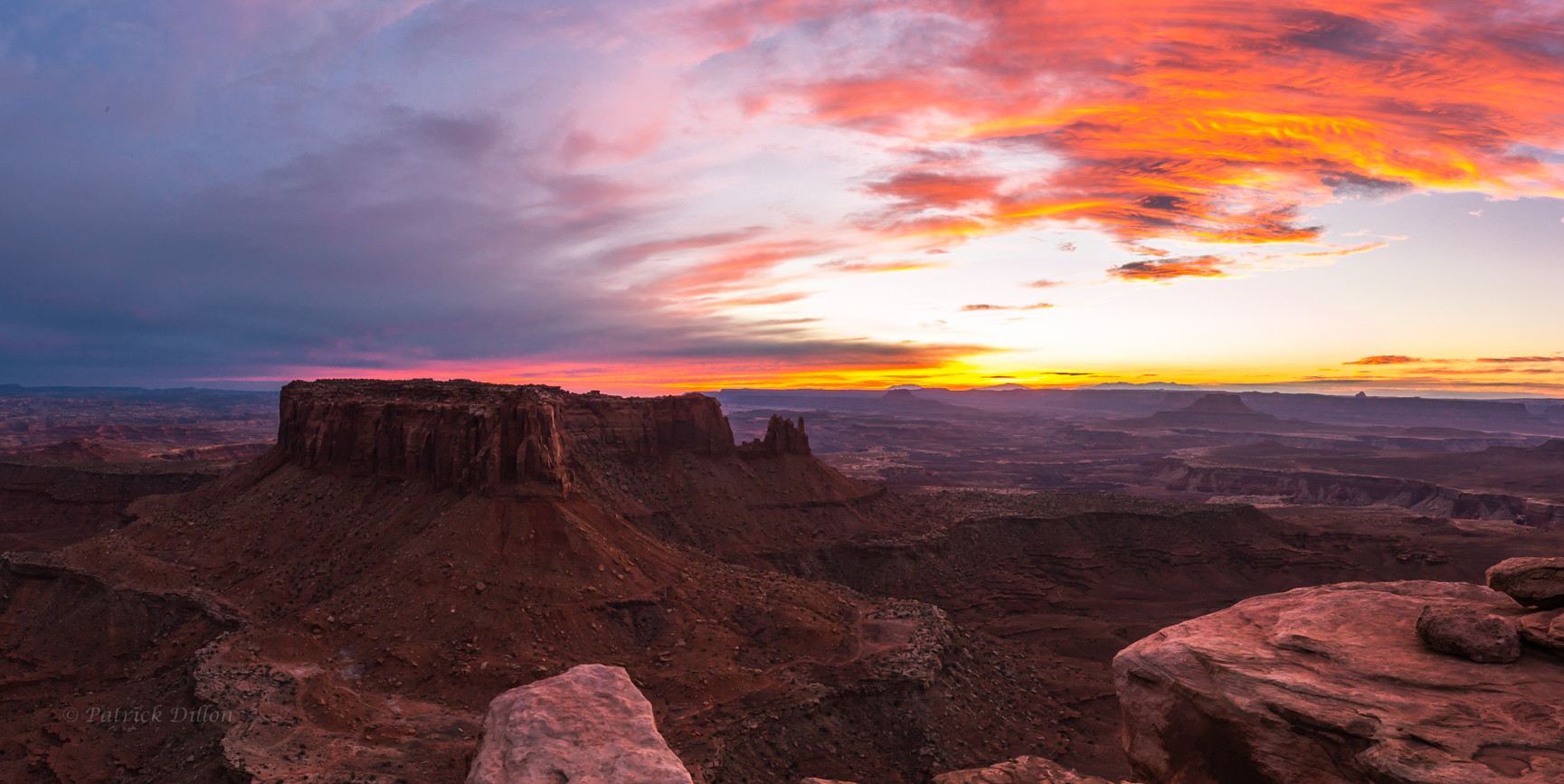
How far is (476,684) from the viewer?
1305 inches

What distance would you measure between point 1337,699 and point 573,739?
13.8 meters

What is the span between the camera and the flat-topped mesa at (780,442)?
9369cm

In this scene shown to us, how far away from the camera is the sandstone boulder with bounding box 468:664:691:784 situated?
12.8 m

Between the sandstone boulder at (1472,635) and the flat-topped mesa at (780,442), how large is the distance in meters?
81.0

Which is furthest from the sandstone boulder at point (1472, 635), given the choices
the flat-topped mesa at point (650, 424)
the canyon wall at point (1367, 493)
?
the canyon wall at point (1367, 493)

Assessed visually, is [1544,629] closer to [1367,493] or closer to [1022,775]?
[1022,775]

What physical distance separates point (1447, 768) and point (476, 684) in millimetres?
34417

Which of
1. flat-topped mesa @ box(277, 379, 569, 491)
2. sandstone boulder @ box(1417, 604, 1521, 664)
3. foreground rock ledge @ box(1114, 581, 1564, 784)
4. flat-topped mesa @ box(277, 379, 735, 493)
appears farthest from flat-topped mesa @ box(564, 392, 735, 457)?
sandstone boulder @ box(1417, 604, 1521, 664)

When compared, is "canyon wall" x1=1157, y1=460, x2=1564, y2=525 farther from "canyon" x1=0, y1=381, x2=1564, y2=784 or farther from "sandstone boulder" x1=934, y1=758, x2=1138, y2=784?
"sandstone boulder" x1=934, y1=758, x2=1138, y2=784

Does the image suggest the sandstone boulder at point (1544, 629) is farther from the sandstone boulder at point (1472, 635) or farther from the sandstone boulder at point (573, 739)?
the sandstone boulder at point (573, 739)

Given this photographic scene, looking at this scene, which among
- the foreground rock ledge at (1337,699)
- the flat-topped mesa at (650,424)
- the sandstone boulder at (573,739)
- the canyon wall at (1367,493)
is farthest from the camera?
the canyon wall at (1367,493)

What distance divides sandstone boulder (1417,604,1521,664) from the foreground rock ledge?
0.17 m

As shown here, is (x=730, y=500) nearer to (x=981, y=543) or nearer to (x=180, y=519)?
(x=981, y=543)

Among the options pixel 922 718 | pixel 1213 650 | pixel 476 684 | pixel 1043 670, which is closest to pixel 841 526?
pixel 1043 670
